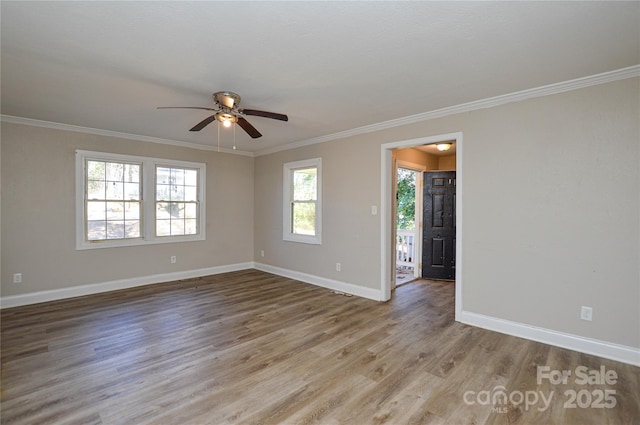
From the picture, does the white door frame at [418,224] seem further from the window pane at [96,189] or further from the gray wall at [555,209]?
the window pane at [96,189]

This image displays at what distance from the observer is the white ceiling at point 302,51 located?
1880 millimetres

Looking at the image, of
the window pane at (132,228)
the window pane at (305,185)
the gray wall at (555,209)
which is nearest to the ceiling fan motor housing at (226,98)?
the gray wall at (555,209)

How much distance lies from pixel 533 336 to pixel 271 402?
2697 mm

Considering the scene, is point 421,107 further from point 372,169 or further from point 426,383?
point 426,383

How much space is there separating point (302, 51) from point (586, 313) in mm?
3449

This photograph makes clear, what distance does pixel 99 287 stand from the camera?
4754 mm

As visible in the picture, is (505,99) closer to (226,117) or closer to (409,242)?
(226,117)

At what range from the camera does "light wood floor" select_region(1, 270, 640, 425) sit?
6.59 ft

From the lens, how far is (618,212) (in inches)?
106

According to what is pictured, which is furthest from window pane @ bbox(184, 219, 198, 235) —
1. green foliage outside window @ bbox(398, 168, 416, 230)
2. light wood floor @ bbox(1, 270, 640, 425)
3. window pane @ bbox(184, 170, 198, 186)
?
green foliage outside window @ bbox(398, 168, 416, 230)

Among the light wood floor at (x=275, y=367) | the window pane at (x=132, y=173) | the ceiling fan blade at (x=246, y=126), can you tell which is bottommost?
the light wood floor at (x=275, y=367)

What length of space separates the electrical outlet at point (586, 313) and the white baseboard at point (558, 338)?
188mm

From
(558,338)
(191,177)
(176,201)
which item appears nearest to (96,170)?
(176,201)

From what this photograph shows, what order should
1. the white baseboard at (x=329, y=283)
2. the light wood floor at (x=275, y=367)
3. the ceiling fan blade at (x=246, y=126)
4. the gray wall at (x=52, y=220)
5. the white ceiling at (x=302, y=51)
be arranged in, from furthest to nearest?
the white baseboard at (x=329, y=283) → the gray wall at (x=52, y=220) → the ceiling fan blade at (x=246, y=126) → the light wood floor at (x=275, y=367) → the white ceiling at (x=302, y=51)
